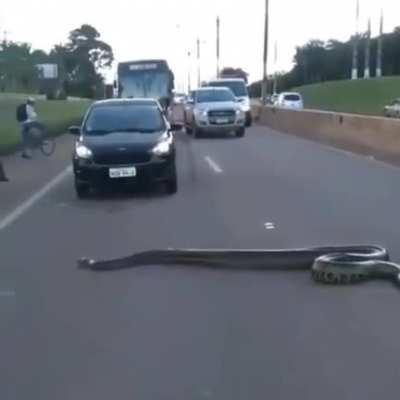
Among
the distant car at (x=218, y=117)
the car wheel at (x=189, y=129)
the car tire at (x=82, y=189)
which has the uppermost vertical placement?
the car tire at (x=82, y=189)

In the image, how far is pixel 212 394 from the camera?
19.2 ft

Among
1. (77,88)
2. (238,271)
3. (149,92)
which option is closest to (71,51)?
(77,88)

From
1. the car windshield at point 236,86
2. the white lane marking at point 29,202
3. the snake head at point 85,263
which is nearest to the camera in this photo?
the snake head at point 85,263

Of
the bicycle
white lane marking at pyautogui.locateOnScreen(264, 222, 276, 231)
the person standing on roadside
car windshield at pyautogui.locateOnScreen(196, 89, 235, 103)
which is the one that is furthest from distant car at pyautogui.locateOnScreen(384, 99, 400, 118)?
white lane marking at pyautogui.locateOnScreen(264, 222, 276, 231)

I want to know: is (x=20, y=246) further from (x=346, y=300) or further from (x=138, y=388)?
(x=138, y=388)

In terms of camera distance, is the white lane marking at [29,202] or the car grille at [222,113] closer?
the white lane marking at [29,202]

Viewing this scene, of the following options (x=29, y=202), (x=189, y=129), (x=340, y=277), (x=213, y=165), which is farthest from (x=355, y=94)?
(x=340, y=277)

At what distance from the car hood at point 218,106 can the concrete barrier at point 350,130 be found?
7.99 ft

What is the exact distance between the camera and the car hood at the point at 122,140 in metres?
17.6

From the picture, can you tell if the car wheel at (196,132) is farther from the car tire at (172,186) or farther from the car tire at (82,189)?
the car tire at (82,189)

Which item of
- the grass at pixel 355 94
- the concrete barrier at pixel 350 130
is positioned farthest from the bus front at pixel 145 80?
the grass at pixel 355 94

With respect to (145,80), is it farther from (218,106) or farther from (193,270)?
(193,270)

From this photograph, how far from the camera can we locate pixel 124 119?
1891cm

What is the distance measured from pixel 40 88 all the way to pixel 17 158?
Result: 98066mm
